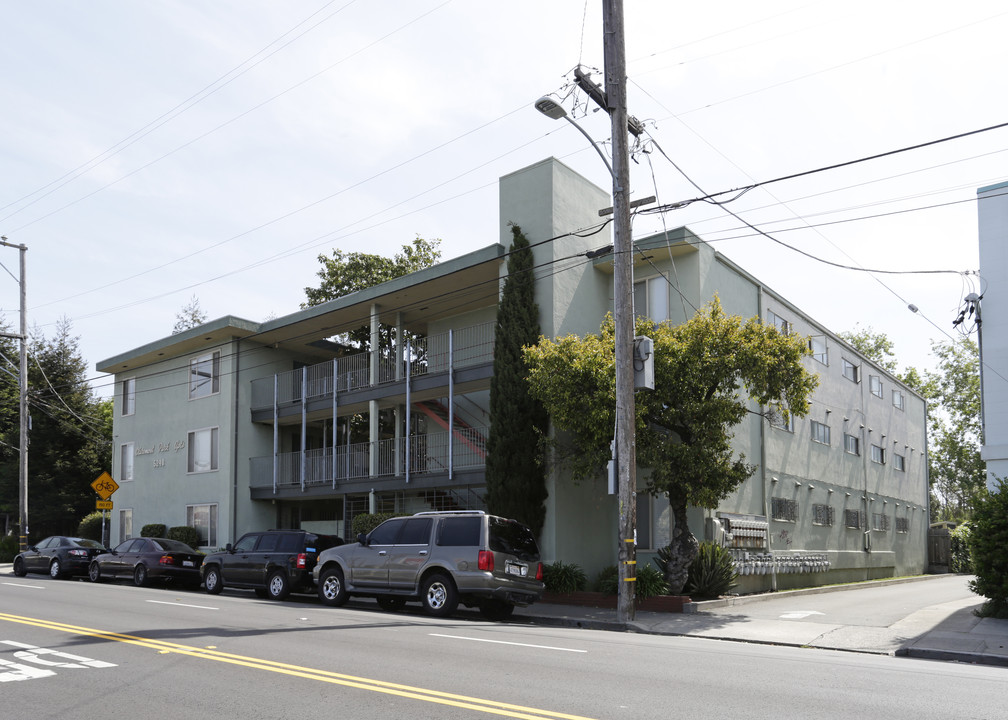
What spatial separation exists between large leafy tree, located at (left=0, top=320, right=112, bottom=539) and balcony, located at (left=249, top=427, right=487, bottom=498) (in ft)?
66.6

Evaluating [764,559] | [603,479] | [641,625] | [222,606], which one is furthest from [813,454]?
[222,606]

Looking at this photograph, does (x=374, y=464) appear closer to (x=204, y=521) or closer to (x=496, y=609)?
(x=204, y=521)

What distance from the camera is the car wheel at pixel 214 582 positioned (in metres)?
21.2

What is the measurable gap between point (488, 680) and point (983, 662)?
7.16m

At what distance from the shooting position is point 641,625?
15023 mm

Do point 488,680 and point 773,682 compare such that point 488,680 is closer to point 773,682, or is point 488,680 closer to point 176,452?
point 773,682

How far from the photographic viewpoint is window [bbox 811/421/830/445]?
27.2 metres

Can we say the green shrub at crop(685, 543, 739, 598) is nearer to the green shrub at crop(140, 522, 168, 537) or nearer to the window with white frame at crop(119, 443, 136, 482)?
the green shrub at crop(140, 522, 168, 537)

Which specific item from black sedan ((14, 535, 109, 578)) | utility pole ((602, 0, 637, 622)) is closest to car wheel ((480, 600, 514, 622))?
utility pole ((602, 0, 637, 622))

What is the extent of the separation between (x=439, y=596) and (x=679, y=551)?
17.1ft

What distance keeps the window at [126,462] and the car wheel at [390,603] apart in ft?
65.3

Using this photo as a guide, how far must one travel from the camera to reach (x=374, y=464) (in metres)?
24.5

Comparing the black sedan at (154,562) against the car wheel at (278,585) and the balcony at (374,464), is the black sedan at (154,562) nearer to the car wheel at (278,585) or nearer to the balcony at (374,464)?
the balcony at (374,464)

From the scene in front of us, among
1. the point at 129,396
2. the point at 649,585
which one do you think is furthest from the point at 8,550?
the point at 649,585
